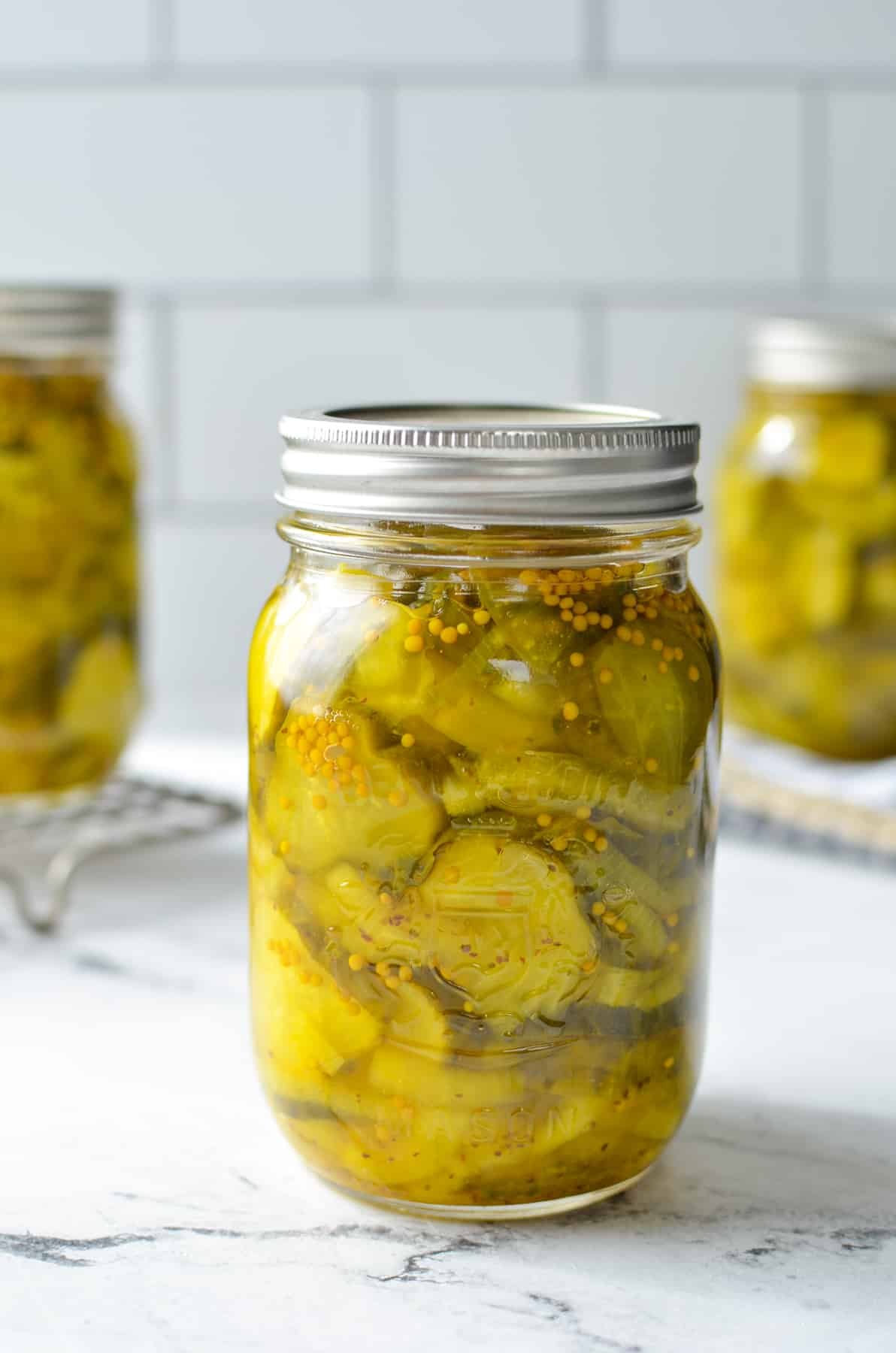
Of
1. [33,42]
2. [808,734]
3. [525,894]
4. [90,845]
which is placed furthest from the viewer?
[33,42]

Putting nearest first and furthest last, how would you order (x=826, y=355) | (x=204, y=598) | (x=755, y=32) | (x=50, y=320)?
(x=50, y=320)
(x=826, y=355)
(x=755, y=32)
(x=204, y=598)

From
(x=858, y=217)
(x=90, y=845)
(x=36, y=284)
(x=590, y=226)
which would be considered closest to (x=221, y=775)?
(x=90, y=845)

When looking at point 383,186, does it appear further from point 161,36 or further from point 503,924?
point 503,924

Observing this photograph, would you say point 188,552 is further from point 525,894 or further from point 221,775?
point 525,894

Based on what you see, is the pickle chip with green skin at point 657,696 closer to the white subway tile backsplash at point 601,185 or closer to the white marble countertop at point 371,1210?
the white marble countertop at point 371,1210

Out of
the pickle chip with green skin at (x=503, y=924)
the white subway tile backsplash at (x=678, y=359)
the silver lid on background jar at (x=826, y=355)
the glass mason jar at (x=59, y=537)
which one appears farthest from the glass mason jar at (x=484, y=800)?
the white subway tile backsplash at (x=678, y=359)

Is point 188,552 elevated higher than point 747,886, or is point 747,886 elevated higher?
point 188,552

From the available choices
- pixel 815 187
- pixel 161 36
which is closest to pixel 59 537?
pixel 161 36
